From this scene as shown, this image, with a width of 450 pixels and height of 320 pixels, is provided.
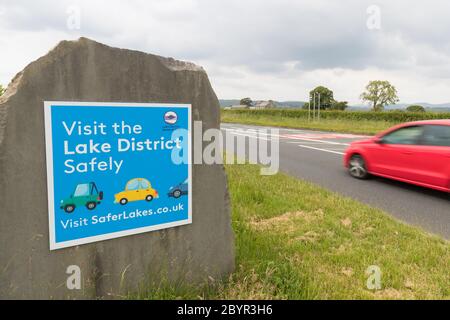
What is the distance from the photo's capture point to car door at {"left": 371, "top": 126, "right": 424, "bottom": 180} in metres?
7.14

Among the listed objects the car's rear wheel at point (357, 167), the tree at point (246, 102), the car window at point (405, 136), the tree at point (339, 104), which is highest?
the tree at point (246, 102)

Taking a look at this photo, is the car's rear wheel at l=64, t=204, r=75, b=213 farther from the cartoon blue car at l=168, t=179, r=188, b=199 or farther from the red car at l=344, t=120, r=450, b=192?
the red car at l=344, t=120, r=450, b=192

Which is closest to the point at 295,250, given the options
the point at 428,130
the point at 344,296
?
the point at 344,296

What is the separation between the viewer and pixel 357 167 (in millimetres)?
8547

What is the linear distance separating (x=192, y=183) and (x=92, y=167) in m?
0.89

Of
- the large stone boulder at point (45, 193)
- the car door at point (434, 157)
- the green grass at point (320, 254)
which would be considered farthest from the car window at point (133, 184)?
the car door at point (434, 157)

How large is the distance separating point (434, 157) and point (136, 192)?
5.87 meters

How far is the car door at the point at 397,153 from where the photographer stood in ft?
23.4

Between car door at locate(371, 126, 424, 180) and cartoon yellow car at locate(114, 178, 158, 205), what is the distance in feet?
19.5

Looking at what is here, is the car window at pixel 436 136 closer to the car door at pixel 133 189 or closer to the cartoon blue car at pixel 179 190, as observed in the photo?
the cartoon blue car at pixel 179 190

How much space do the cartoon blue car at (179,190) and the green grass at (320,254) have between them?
75 centimetres

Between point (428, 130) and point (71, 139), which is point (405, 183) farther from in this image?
point (71, 139)

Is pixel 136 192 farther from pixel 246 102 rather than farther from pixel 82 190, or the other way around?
pixel 246 102

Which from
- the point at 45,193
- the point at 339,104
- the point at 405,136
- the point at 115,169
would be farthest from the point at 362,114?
the point at 339,104
